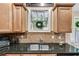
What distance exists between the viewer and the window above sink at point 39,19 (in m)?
2.07

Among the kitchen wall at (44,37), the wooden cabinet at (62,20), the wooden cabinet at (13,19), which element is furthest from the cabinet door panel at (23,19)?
the wooden cabinet at (62,20)

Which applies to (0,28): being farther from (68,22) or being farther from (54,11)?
(68,22)

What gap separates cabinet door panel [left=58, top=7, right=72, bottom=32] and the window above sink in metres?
0.16

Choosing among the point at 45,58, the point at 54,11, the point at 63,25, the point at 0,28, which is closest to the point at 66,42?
the point at 63,25

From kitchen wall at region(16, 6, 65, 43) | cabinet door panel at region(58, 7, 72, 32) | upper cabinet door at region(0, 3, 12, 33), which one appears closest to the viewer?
cabinet door panel at region(58, 7, 72, 32)

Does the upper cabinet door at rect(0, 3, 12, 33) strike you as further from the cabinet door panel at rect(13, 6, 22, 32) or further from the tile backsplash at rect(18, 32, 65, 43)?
the tile backsplash at rect(18, 32, 65, 43)

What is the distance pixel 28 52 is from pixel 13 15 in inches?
28.5

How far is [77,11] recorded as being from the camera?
5.98ft

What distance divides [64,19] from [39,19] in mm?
347

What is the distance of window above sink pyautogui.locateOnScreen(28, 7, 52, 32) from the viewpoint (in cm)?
207

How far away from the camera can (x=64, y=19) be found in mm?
2035

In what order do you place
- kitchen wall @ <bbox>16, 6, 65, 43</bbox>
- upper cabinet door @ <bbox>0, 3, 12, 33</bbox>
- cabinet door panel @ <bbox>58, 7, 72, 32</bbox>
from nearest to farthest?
1. cabinet door panel @ <bbox>58, 7, 72, 32</bbox>
2. upper cabinet door @ <bbox>0, 3, 12, 33</bbox>
3. kitchen wall @ <bbox>16, 6, 65, 43</bbox>

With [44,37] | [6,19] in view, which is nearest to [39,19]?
[44,37]

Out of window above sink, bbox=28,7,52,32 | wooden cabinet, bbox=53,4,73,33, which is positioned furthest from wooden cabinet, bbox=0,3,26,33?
wooden cabinet, bbox=53,4,73,33
